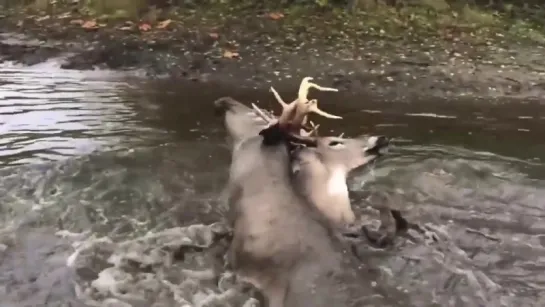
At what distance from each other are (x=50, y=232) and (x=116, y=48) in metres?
6.85

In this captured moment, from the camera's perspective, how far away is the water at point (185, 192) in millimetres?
4828

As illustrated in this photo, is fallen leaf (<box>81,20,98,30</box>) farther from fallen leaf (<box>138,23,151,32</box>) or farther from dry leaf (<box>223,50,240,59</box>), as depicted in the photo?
dry leaf (<box>223,50,240,59</box>)

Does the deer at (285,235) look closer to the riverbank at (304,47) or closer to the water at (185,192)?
the water at (185,192)

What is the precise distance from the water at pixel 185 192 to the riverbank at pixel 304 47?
1075 mm

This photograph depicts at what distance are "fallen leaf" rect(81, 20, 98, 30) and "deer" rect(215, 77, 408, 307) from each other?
785cm

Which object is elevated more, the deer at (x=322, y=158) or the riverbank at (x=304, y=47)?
the deer at (x=322, y=158)

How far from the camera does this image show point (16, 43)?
12.2 metres

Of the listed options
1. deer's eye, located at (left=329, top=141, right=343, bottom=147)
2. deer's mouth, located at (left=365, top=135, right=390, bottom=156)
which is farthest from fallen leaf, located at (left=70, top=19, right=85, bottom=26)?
deer's mouth, located at (left=365, top=135, right=390, bottom=156)

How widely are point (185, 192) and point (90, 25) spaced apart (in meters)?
7.71

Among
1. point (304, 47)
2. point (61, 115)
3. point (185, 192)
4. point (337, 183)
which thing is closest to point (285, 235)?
point (337, 183)

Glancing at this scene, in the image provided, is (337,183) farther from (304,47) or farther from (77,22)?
(77,22)

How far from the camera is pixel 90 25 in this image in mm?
13180

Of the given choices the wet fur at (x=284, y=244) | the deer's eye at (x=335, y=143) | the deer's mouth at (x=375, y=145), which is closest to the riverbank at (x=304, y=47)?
the deer's mouth at (x=375, y=145)

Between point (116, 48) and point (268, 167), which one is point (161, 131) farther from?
point (116, 48)
